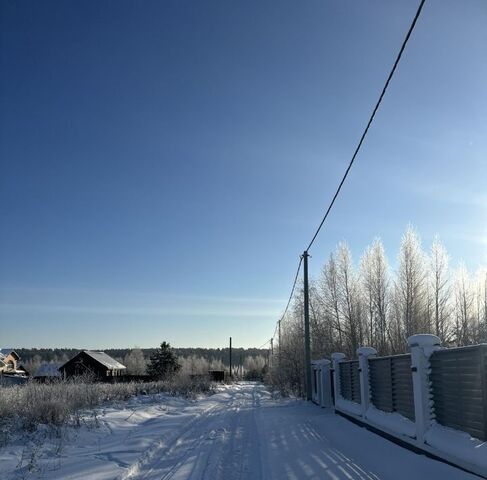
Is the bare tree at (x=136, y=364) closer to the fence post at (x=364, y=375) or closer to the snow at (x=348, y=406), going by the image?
the snow at (x=348, y=406)

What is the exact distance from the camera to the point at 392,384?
1105 cm

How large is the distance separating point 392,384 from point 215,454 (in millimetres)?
4040

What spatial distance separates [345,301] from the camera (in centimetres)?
3938

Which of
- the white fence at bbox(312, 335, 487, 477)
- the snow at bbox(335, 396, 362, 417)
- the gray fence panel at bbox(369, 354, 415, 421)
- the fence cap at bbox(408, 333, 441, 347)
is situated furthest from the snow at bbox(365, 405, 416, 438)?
the fence cap at bbox(408, 333, 441, 347)

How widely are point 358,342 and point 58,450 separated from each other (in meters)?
31.2

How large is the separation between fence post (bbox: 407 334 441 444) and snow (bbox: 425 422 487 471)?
206 millimetres

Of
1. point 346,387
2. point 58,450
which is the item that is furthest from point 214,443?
point 346,387

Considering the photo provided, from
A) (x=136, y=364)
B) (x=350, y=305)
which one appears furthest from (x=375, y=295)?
(x=136, y=364)

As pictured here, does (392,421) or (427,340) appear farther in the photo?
(392,421)

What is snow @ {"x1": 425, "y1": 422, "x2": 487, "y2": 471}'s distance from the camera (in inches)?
260

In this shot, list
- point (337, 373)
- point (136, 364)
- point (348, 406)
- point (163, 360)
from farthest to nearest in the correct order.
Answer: point (136, 364) < point (163, 360) < point (337, 373) < point (348, 406)

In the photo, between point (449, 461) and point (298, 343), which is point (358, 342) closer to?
point (298, 343)

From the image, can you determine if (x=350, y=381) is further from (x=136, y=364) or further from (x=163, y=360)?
(x=136, y=364)

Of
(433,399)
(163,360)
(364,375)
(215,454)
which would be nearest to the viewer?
(433,399)
